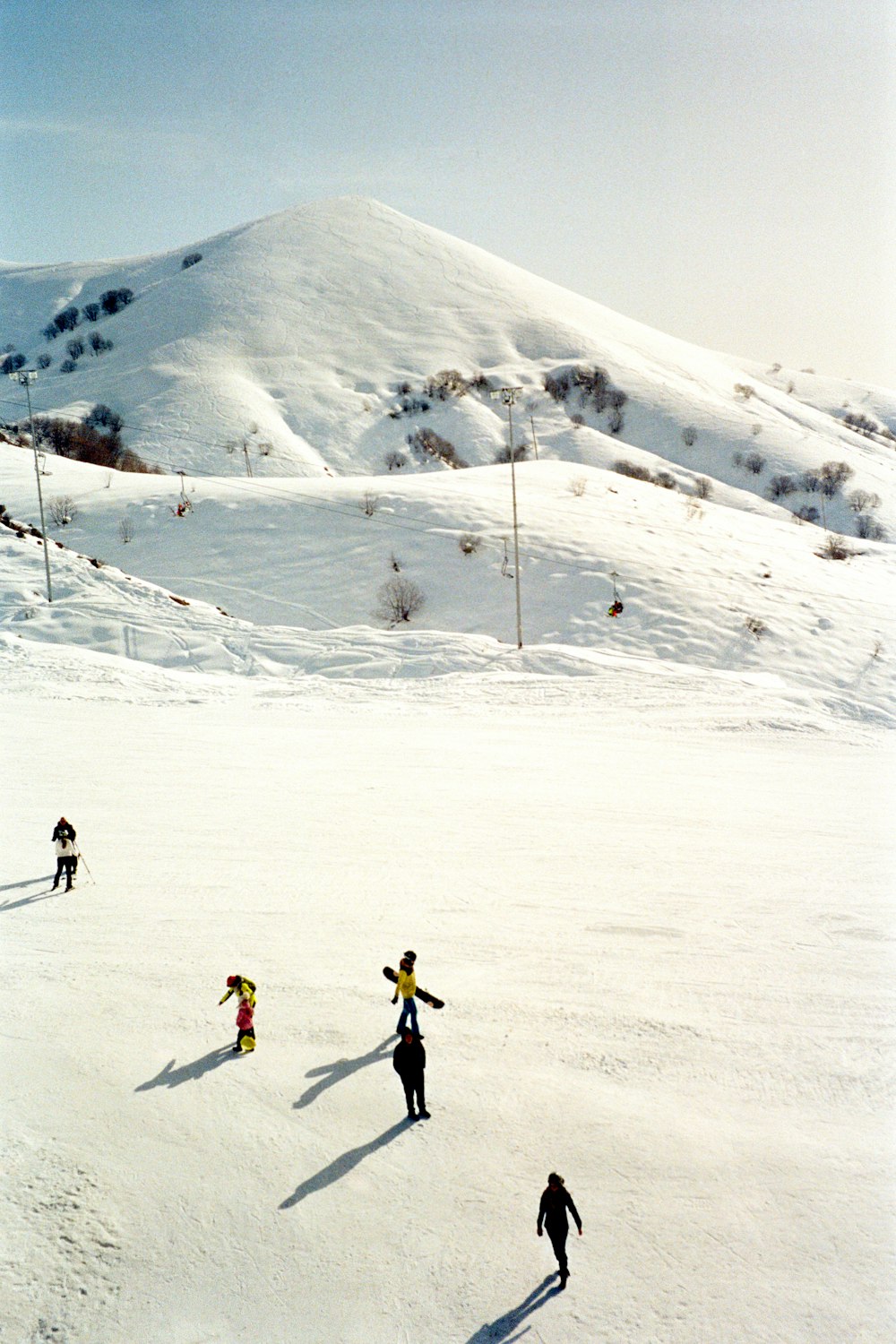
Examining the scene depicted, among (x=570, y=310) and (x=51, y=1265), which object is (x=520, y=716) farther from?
(x=570, y=310)

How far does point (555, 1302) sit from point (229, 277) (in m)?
151

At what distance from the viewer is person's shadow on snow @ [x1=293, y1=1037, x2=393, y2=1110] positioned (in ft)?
30.9

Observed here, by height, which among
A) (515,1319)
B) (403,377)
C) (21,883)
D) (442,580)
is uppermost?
(403,377)

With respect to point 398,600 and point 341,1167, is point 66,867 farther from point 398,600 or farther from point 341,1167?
point 398,600

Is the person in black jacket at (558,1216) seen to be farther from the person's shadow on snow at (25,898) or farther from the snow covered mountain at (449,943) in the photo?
the person's shadow on snow at (25,898)

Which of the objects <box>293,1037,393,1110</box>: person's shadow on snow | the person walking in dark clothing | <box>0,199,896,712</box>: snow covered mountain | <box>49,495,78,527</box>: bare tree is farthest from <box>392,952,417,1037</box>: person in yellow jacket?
<box>49,495,78,527</box>: bare tree

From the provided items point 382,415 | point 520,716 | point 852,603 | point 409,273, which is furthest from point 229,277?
point 520,716

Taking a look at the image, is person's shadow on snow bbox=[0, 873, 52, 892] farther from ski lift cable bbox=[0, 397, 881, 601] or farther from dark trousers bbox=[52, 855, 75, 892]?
ski lift cable bbox=[0, 397, 881, 601]

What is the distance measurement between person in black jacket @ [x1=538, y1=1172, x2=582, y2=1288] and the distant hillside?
280 feet

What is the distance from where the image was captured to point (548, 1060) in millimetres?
10000

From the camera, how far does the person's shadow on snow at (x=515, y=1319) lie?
273 inches

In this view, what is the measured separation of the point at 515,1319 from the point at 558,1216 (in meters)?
0.83

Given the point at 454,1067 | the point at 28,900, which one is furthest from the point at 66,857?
the point at 454,1067

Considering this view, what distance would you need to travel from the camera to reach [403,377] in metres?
117
